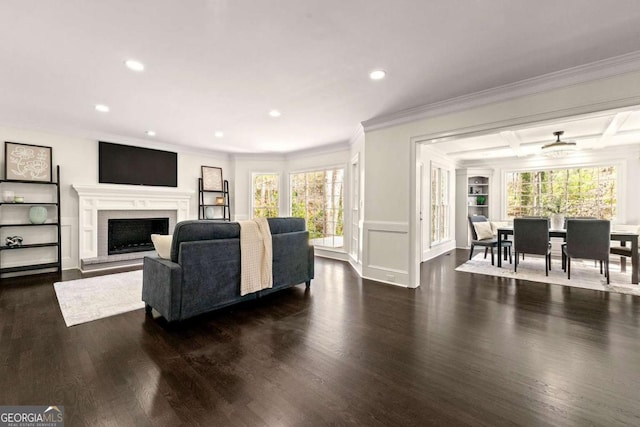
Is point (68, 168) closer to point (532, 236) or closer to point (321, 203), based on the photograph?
point (321, 203)

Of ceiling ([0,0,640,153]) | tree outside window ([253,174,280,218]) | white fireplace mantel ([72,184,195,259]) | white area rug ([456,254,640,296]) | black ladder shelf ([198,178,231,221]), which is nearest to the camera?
ceiling ([0,0,640,153])

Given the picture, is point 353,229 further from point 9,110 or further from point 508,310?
point 9,110

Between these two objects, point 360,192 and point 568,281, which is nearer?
point 568,281

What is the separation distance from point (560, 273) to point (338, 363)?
4.87 m

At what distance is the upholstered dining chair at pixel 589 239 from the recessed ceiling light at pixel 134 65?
20.2 feet

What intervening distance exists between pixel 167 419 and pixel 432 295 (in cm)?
317

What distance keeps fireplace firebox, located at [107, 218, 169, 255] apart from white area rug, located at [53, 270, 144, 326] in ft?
4.19

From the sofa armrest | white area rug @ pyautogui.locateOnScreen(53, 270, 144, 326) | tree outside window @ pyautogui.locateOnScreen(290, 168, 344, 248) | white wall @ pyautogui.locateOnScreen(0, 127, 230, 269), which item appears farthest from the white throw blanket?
white wall @ pyautogui.locateOnScreen(0, 127, 230, 269)

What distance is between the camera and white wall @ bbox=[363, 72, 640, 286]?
114 inches

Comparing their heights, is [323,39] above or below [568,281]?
above

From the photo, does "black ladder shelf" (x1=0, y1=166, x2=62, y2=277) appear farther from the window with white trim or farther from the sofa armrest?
the window with white trim

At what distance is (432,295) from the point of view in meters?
3.63

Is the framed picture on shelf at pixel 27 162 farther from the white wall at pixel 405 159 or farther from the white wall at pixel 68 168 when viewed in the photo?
the white wall at pixel 405 159

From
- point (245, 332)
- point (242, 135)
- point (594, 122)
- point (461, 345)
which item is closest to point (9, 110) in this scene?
A: point (242, 135)
